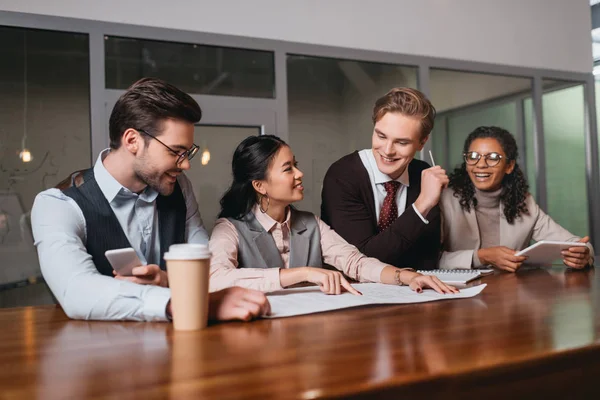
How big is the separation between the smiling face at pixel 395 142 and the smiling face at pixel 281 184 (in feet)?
1.20

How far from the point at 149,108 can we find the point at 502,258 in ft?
4.03

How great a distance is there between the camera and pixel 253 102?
3369mm

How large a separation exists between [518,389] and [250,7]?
3.05 meters

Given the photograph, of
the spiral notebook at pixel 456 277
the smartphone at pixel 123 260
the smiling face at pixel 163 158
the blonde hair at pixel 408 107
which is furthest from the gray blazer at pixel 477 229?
the smartphone at pixel 123 260

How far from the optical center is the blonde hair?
2.10 meters

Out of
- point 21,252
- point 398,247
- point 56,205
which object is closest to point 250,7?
point 21,252

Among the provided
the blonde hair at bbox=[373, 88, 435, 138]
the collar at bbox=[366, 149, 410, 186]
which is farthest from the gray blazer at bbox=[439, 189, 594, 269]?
the blonde hair at bbox=[373, 88, 435, 138]

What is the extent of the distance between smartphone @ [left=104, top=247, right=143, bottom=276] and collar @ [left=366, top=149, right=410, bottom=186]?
1163mm

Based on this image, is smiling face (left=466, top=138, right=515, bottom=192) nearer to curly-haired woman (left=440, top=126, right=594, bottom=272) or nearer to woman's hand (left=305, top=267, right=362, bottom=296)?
curly-haired woman (left=440, top=126, right=594, bottom=272)

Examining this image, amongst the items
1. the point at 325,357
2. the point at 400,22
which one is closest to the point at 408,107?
the point at 325,357

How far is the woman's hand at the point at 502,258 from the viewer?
1846 millimetres

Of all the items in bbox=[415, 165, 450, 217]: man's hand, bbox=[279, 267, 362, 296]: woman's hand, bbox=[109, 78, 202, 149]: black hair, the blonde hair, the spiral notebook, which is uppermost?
the blonde hair

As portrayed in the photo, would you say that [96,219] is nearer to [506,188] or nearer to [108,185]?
[108,185]

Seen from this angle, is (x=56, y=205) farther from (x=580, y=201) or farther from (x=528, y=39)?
(x=580, y=201)
